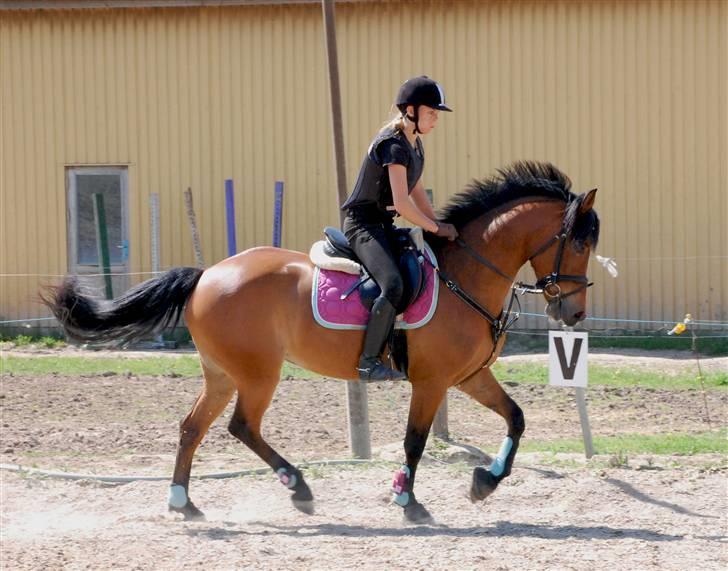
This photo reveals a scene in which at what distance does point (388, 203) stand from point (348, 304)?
27.5 inches

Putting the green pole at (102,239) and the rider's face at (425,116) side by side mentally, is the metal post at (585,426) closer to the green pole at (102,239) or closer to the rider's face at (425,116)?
the rider's face at (425,116)

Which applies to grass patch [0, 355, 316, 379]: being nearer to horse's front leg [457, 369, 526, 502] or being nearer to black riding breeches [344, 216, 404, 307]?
horse's front leg [457, 369, 526, 502]

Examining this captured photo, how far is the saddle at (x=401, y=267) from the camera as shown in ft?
23.3

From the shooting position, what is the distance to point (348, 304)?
7227 millimetres

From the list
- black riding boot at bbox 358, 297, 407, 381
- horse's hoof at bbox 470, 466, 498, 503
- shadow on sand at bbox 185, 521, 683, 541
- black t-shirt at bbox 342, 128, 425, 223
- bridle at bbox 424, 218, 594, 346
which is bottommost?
shadow on sand at bbox 185, 521, 683, 541

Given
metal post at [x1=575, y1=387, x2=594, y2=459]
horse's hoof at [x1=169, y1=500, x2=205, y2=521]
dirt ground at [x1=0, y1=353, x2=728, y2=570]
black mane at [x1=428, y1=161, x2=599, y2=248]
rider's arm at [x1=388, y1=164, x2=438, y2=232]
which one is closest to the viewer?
dirt ground at [x1=0, y1=353, x2=728, y2=570]

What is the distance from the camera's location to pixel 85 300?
310 inches

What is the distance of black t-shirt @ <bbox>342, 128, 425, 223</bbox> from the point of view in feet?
22.8

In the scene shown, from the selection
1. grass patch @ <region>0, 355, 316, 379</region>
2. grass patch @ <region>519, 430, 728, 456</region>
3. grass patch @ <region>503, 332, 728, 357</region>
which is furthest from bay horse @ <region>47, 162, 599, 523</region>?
grass patch @ <region>503, 332, 728, 357</region>

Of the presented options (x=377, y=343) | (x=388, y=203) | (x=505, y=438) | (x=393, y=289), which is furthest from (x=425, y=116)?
(x=505, y=438)

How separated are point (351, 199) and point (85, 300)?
2083mm

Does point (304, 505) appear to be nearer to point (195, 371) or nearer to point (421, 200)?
point (421, 200)

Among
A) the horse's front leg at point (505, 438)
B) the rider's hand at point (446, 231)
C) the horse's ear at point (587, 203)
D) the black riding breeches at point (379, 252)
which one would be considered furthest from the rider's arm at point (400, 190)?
the horse's front leg at point (505, 438)

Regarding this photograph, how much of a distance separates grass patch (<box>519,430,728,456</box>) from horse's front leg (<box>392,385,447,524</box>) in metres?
2.08
